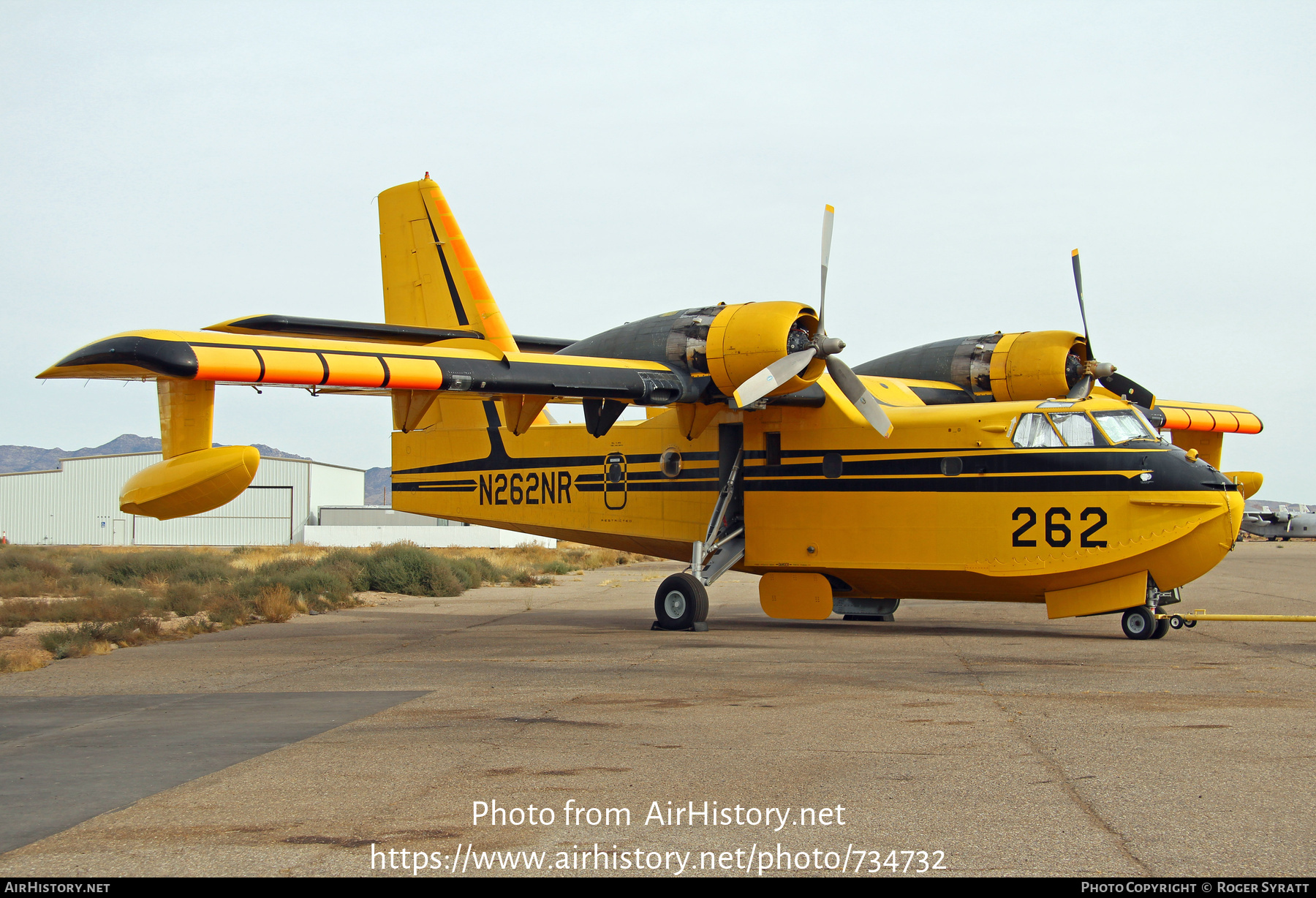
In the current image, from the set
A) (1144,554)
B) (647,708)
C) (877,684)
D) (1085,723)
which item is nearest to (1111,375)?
(1144,554)

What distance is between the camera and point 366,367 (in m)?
12.5

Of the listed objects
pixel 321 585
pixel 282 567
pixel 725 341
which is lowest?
pixel 282 567

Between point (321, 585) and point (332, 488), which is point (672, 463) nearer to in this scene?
point (321, 585)

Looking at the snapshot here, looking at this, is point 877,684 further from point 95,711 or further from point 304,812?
point 95,711

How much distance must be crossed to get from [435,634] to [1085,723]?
1011 cm

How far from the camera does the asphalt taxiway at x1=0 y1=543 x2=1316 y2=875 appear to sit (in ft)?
15.9

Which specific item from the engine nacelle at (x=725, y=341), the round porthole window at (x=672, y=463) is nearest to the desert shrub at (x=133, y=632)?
the engine nacelle at (x=725, y=341)

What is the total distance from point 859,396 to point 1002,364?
160 inches

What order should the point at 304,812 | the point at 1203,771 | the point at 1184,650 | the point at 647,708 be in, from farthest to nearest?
the point at 1184,650 → the point at 647,708 → the point at 1203,771 → the point at 304,812

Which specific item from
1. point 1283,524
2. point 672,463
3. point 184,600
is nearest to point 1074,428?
point 672,463

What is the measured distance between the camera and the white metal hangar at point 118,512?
64.2 metres

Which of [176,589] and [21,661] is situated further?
[176,589]

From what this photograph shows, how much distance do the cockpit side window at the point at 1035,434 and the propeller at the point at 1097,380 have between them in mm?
1696
